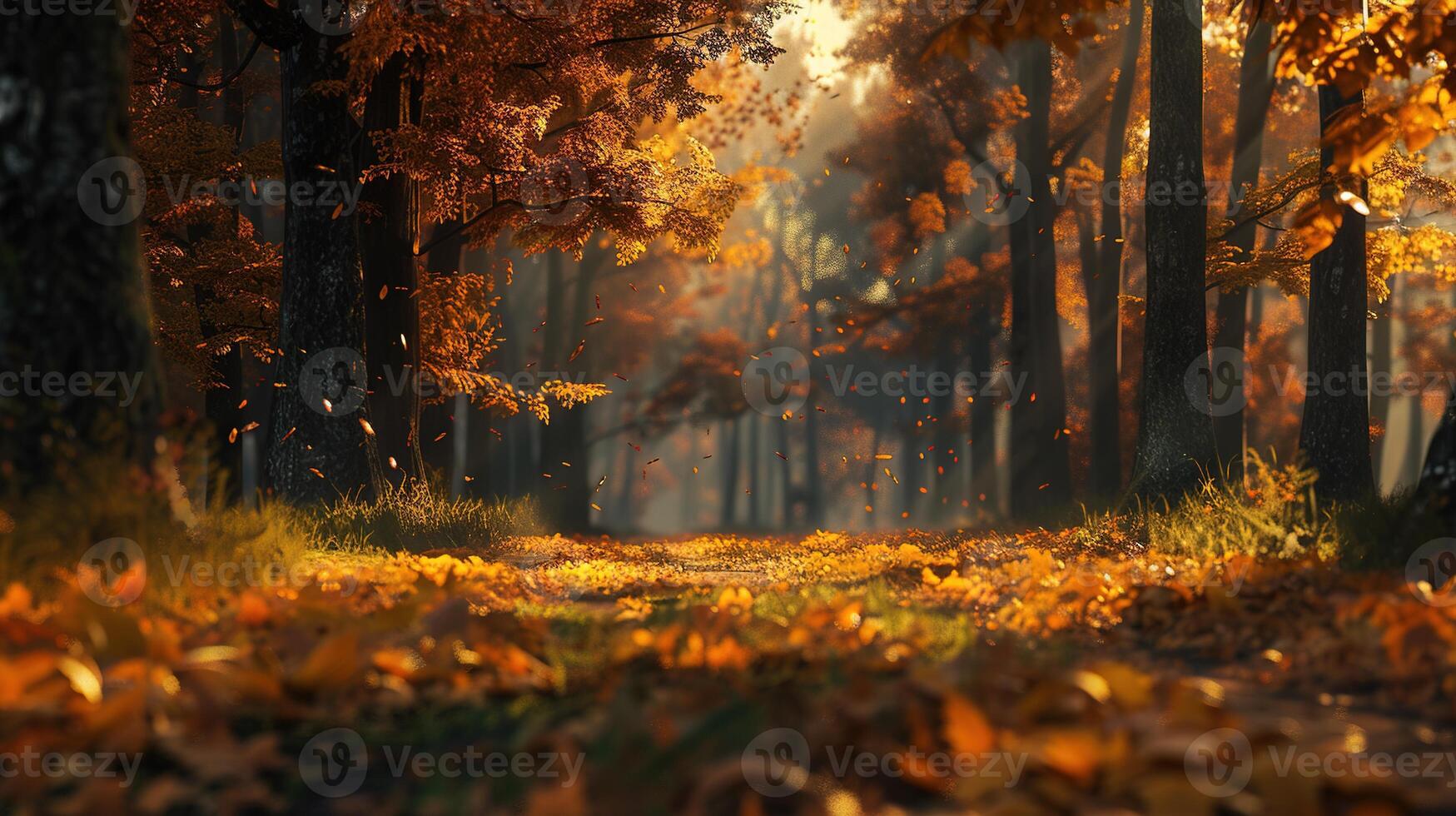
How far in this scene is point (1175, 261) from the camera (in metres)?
12.1

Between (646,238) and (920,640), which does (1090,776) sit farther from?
(646,238)

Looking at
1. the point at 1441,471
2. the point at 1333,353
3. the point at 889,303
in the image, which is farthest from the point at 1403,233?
the point at 1441,471

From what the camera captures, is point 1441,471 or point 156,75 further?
point 156,75

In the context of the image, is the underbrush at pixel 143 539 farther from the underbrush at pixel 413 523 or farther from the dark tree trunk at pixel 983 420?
the dark tree trunk at pixel 983 420

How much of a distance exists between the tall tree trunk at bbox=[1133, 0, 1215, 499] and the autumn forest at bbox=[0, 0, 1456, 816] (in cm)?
4

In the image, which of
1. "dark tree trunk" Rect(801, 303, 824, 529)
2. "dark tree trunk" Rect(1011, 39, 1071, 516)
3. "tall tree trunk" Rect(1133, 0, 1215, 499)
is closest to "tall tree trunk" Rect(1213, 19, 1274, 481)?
"dark tree trunk" Rect(1011, 39, 1071, 516)

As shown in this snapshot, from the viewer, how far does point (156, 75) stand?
1400 centimetres

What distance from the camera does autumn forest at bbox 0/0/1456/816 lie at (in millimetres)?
2727

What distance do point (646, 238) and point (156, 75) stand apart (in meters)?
6.86

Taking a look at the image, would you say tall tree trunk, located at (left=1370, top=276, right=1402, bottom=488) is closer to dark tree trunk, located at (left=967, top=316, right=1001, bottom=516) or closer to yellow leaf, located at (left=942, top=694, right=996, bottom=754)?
dark tree trunk, located at (left=967, top=316, right=1001, bottom=516)

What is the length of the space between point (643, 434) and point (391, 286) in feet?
62.0

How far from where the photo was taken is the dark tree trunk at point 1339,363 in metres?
12.3

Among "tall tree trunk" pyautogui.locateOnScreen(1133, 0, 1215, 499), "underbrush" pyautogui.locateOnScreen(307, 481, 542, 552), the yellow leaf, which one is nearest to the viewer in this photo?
the yellow leaf

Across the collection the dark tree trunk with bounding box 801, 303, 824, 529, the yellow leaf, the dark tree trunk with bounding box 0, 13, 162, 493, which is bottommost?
the dark tree trunk with bounding box 801, 303, 824, 529
